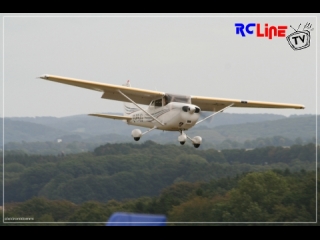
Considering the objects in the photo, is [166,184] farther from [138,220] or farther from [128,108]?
[138,220]

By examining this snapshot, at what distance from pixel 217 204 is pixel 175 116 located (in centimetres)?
772

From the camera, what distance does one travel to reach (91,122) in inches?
2208

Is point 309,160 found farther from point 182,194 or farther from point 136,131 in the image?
point 136,131

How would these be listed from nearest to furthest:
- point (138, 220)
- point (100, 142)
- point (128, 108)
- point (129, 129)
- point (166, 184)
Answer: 1. point (138, 220)
2. point (128, 108)
3. point (166, 184)
4. point (100, 142)
5. point (129, 129)

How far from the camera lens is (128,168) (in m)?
34.5

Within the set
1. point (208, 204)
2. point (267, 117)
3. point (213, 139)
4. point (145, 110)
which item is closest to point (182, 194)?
point (208, 204)

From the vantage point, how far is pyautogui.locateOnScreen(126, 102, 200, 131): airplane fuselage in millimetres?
20078

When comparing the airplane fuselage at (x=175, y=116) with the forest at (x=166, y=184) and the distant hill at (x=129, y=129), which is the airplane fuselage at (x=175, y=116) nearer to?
the forest at (x=166, y=184)

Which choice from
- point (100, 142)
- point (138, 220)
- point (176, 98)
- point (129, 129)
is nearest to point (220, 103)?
point (176, 98)

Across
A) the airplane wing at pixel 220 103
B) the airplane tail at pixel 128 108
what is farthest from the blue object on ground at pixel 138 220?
the airplane tail at pixel 128 108

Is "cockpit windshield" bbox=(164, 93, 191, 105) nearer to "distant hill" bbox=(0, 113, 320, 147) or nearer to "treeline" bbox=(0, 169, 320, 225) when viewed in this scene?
"treeline" bbox=(0, 169, 320, 225)

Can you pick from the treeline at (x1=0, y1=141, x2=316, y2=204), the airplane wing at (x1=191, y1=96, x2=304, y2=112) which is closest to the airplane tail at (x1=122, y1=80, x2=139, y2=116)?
the airplane wing at (x1=191, y1=96, x2=304, y2=112)

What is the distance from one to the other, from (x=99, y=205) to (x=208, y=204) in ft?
15.2

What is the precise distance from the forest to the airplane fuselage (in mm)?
4142
